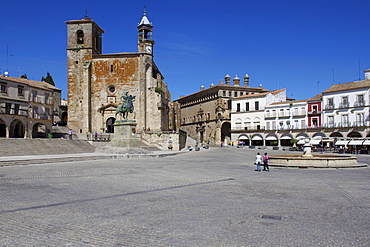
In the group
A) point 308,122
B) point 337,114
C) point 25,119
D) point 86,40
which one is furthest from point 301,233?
point 308,122

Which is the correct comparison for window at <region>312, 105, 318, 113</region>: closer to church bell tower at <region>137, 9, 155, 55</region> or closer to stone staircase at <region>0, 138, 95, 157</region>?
church bell tower at <region>137, 9, 155, 55</region>

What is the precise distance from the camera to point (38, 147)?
2922cm

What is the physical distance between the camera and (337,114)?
53562mm

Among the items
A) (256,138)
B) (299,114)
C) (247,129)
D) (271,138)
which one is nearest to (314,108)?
(299,114)

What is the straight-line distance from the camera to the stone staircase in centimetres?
2628

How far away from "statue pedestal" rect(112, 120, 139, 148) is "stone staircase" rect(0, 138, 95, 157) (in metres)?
4.18

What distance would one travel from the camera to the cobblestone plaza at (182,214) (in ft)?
17.2

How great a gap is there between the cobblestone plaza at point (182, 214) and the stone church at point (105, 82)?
36.9 metres

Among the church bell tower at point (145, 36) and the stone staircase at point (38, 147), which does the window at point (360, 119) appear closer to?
the church bell tower at point (145, 36)

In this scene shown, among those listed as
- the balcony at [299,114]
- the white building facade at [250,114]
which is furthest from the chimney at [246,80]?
the balcony at [299,114]

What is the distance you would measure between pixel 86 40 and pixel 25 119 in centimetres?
1579

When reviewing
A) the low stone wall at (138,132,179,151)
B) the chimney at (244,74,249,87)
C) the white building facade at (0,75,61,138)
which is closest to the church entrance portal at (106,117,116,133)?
the low stone wall at (138,132,179,151)

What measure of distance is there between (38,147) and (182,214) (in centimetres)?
2536

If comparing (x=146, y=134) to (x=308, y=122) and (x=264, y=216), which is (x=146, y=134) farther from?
(x=264, y=216)
